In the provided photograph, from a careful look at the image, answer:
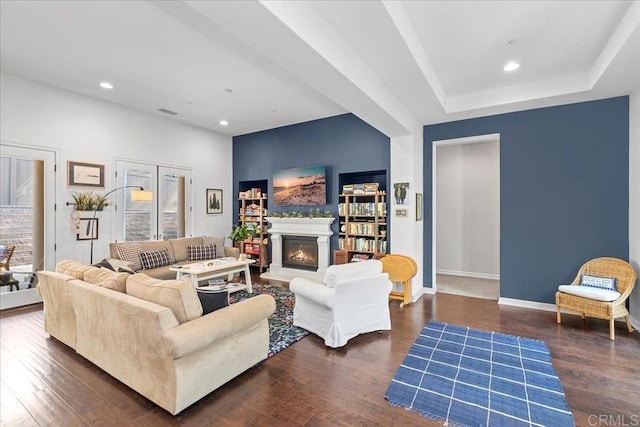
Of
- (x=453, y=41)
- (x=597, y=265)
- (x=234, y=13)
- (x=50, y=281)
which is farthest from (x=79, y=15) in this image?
Answer: (x=597, y=265)

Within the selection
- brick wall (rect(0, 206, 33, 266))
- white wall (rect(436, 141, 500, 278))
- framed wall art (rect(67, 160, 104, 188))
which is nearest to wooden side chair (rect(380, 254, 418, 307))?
white wall (rect(436, 141, 500, 278))

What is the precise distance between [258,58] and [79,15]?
1.81 metres

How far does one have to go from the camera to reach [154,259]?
5.30 metres

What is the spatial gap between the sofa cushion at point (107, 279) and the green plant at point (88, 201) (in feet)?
8.79

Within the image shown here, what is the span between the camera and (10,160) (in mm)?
4508

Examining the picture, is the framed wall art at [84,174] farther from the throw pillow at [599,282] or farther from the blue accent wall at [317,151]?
the throw pillow at [599,282]

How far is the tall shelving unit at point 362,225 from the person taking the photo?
18.5 feet

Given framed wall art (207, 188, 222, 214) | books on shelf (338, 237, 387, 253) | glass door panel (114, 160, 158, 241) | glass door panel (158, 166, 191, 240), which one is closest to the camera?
books on shelf (338, 237, 387, 253)

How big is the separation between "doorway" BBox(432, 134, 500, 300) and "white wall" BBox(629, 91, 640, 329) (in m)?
2.13

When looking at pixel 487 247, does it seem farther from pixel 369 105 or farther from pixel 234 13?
pixel 234 13

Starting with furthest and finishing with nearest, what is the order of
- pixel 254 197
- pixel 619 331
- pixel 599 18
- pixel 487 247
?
pixel 254 197, pixel 487 247, pixel 619 331, pixel 599 18

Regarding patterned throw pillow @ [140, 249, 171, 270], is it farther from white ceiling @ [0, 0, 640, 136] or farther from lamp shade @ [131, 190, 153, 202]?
white ceiling @ [0, 0, 640, 136]

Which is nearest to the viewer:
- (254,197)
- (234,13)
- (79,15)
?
(234,13)

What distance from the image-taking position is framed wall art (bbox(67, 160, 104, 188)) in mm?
5074
